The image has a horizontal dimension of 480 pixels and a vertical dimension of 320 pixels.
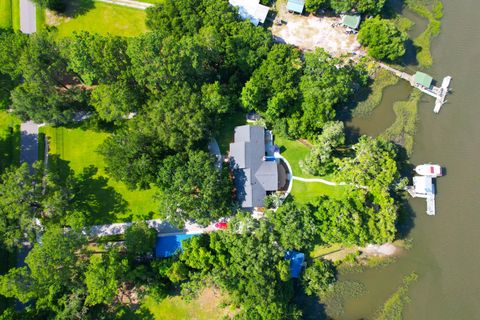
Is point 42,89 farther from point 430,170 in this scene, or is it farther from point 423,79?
point 430,170

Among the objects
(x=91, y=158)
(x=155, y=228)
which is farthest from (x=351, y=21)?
(x=91, y=158)

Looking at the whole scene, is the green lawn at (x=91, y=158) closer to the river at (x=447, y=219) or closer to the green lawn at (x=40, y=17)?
the green lawn at (x=40, y=17)

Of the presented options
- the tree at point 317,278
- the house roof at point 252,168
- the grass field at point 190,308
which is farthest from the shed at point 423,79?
the grass field at point 190,308

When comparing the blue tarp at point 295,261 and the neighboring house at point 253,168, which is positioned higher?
the neighboring house at point 253,168

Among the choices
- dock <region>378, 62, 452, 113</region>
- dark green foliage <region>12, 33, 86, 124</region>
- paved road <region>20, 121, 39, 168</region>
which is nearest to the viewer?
dark green foliage <region>12, 33, 86, 124</region>

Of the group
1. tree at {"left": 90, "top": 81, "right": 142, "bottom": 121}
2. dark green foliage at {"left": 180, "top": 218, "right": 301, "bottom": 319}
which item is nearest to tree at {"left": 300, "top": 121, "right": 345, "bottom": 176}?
dark green foliage at {"left": 180, "top": 218, "right": 301, "bottom": 319}

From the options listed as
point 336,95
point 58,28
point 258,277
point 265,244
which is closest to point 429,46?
point 336,95

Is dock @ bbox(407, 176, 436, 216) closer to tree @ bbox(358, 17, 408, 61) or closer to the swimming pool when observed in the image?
tree @ bbox(358, 17, 408, 61)
